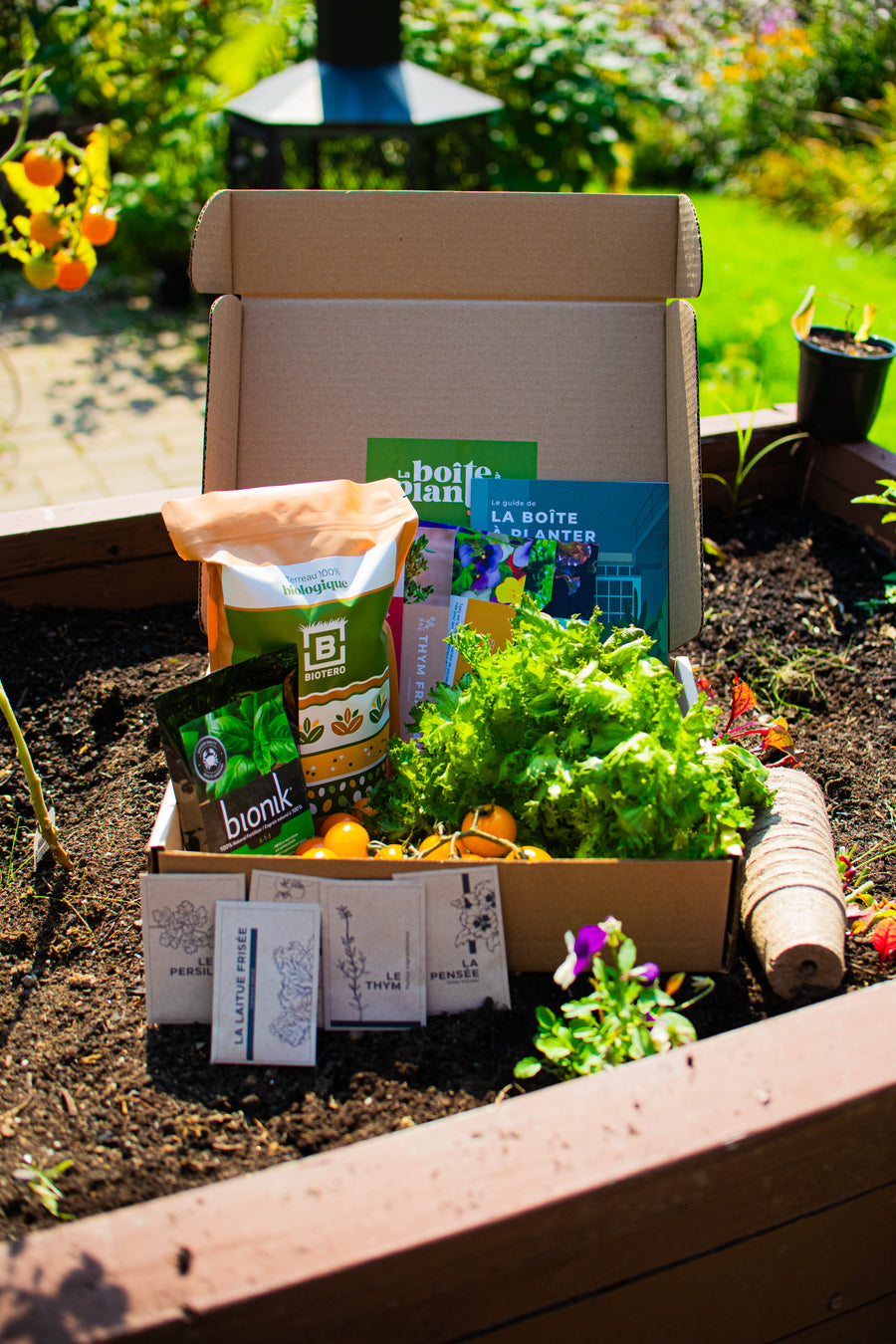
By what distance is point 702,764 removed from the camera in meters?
1.30

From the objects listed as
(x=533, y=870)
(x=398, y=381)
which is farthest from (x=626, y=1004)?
(x=398, y=381)

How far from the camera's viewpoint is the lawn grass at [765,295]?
143 inches

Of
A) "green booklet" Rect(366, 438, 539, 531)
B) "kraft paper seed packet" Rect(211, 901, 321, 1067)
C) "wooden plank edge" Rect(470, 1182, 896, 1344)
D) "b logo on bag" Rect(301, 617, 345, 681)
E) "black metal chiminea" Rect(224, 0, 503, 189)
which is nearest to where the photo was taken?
"wooden plank edge" Rect(470, 1182, 896, 1344)

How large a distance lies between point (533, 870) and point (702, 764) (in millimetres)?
265

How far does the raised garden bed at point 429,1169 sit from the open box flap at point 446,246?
0.98 m

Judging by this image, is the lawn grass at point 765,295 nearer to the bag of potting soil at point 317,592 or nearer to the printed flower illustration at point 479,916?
the bag of potting soil at point 317,592

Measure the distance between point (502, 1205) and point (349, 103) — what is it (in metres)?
4.00

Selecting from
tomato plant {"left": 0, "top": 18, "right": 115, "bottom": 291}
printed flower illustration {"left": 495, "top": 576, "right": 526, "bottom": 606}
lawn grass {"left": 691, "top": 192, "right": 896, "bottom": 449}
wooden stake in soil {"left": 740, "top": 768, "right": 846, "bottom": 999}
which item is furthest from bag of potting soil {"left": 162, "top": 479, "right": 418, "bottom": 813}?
lawn grass {"left": 691, "top": 192, "right": 896, "bottom": 449}

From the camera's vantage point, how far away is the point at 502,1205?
2.86ft

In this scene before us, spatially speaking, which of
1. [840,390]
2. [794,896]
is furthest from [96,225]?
[840,390]

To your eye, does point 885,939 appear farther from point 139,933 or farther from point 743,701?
point 139,933

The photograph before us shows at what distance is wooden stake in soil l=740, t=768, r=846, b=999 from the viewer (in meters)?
1.28

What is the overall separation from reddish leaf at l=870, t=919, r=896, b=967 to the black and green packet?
805 mm

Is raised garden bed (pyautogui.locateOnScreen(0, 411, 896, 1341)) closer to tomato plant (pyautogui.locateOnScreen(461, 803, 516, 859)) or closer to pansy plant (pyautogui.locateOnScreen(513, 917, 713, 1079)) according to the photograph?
pansy plant (pyautogui.locateOnScreen(513, 917, 713, 1079))
